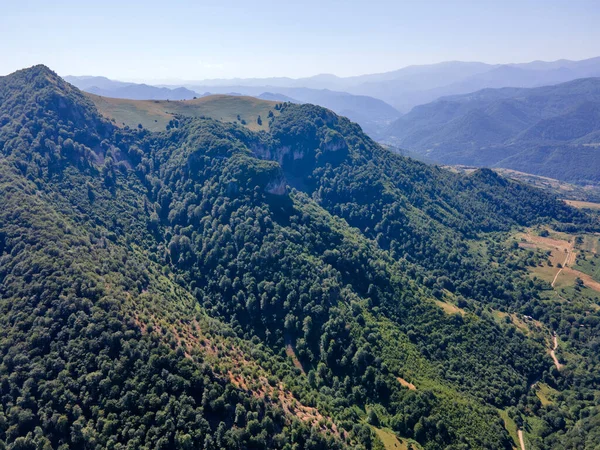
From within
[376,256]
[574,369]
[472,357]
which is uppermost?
[376,256]

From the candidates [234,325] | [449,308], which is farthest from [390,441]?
[449,308]

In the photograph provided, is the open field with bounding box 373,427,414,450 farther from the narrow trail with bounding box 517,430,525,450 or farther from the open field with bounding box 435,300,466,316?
the open field with bounding box 435,300,466,316

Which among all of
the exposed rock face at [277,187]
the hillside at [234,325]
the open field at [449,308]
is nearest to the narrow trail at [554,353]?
the hillside at [234,325]

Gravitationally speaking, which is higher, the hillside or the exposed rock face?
the exposed rock face

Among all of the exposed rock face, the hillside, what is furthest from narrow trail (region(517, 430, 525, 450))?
the exposed rock face

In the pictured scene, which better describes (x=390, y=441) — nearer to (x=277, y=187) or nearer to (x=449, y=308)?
(x=449, y=308)

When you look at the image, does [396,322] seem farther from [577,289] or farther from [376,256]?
[577,289]

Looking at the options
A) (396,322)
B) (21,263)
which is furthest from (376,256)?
(21,263)

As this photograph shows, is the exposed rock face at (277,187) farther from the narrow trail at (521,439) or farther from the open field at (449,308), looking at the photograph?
the narrow trail at (521,439)
